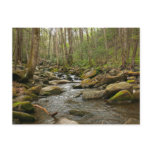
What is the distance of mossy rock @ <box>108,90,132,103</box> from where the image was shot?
140 inches

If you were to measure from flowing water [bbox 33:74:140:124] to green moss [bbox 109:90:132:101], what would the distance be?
203 mm

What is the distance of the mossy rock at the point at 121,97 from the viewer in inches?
140

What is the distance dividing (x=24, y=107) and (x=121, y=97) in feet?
8.01

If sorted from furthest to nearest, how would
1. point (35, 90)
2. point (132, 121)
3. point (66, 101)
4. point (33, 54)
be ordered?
point (33, 54) < point (35, 90) < point (66, 101) < point (132, 121)

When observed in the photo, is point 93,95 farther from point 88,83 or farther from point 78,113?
point 88,83

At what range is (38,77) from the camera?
517 centimetres

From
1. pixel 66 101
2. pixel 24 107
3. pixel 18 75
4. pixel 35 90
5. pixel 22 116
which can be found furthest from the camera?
pixel 35 90

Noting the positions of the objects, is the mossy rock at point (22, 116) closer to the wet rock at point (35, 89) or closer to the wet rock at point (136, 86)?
the wet rock at point (35, 89)

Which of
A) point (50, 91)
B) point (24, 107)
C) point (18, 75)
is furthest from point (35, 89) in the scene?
point (24, 107)

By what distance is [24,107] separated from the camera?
3293 mm

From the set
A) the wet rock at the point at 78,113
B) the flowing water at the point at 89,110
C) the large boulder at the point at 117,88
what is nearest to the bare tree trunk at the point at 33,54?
the flowing water at the point at 89,110

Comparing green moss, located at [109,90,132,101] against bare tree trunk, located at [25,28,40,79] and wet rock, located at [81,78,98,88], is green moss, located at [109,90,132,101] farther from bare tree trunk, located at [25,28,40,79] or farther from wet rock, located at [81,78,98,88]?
bare tree trunk, located at [25,28,40,79]
